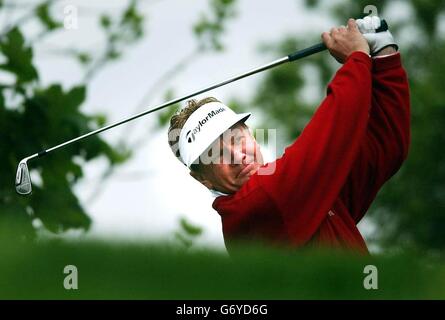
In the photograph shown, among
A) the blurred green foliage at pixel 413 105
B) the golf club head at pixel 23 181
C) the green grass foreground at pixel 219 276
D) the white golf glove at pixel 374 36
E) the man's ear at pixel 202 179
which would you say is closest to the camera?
the green grass foreground at pixel 219 276

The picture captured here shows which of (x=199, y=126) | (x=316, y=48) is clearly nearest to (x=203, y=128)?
(x=199, y=126)

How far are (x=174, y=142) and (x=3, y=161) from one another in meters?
1.59

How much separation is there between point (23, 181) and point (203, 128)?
39.5 inches

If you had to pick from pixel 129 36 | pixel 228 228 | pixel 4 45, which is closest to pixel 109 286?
pixel 228 228

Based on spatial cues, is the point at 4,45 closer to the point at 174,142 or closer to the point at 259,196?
the point at 174,142

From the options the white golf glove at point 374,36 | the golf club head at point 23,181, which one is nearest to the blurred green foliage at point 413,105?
the golf club head at point 23,181

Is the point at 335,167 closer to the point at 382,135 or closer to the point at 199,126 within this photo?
the point at 382,135

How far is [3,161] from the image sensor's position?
506 cm

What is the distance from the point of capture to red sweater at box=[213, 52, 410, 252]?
3.17m

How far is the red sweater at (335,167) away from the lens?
10.4 feet

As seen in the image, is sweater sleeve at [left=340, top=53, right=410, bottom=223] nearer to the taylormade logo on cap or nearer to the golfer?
the golfer

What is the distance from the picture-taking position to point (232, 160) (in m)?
3.38

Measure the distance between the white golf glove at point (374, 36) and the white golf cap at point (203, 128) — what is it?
39 cm

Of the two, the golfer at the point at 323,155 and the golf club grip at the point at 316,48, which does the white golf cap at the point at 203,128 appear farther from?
the golf club grip at the point at 316,48
